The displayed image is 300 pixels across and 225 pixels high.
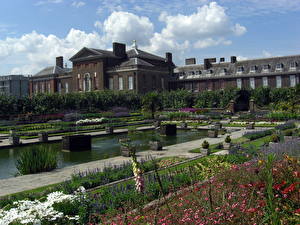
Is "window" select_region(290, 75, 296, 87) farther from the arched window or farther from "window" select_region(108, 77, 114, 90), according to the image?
the arched window

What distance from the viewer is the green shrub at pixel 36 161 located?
40.4 feet

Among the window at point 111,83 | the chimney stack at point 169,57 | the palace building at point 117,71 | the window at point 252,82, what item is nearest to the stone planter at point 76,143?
the palace building at point 117,71

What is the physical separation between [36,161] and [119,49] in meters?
48.5

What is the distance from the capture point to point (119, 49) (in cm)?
5925

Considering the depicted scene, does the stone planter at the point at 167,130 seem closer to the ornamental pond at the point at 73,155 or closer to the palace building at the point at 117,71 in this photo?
the ornamental pond at the point at 73,155

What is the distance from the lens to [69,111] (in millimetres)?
41969

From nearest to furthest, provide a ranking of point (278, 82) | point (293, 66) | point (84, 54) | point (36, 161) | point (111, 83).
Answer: point (36, 161) → point (293, 66) → point (278, 82) → point (111, 83) → point (84, 54)

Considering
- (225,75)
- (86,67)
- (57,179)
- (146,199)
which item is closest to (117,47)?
(86,67)

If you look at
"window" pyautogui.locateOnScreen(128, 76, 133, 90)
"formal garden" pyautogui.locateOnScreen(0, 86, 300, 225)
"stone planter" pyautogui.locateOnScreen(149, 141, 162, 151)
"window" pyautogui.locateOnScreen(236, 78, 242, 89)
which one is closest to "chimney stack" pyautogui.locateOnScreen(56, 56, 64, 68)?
"window" pyautogui.locateOnScreen(128, 76, 133, 90)

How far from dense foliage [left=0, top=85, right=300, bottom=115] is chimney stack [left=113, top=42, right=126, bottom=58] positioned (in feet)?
37.2

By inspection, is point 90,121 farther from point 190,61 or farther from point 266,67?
point 190,61

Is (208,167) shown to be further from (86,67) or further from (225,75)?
(86,67)

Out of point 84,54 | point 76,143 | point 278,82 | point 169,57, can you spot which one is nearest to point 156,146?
point 76,143

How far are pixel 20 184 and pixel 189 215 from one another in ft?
24.7
